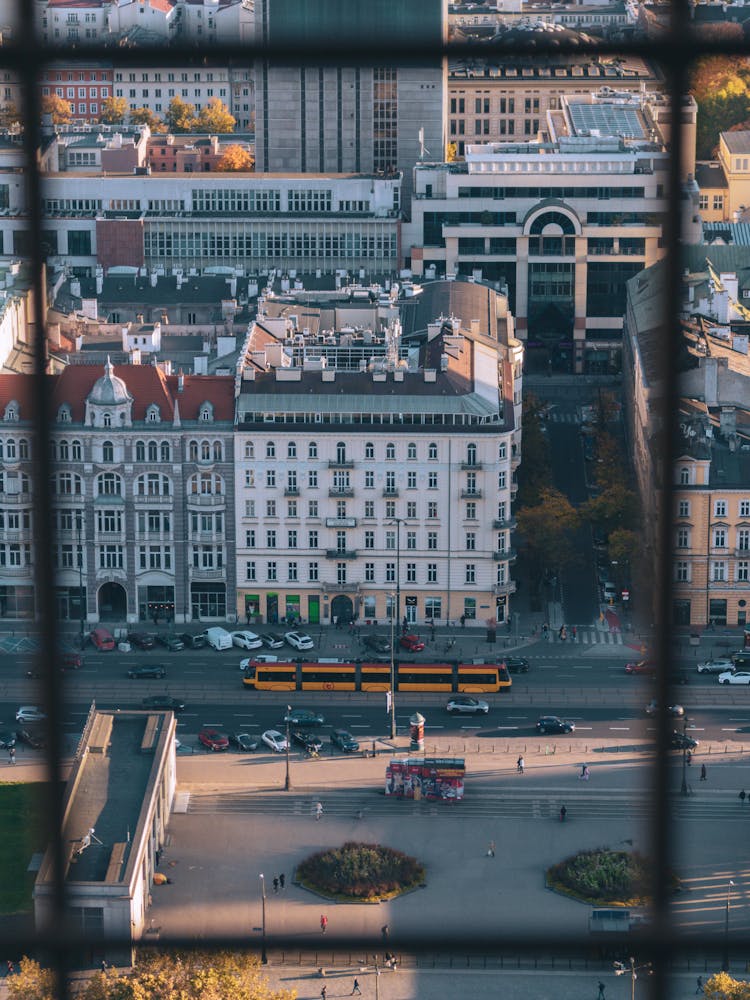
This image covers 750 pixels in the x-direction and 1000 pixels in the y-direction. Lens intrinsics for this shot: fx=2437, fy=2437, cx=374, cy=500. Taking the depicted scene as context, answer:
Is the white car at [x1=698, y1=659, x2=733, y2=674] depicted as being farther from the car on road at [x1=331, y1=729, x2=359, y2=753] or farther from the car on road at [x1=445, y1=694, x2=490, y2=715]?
the car on road at [x1=331, y1=729, x2=359, y2=753]

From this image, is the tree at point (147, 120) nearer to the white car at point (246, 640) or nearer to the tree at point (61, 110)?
the tree at point (61, 110)

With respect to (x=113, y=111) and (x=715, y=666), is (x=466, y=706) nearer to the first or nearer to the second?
(x=715, y=666)

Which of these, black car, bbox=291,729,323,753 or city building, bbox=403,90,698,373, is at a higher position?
city building, bbox=403,90,698,373

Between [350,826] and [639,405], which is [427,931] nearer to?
[350,826]

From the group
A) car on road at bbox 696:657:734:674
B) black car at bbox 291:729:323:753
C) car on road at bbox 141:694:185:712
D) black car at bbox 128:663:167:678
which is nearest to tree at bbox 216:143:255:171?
black car at bbox 128:663:167:678

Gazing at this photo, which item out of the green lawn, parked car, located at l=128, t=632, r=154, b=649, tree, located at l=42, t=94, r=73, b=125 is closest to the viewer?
the green lawn

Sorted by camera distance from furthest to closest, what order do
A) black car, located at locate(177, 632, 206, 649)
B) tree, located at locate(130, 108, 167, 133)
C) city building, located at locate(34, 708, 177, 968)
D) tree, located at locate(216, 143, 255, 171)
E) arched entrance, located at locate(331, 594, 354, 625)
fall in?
tree, located at locate(130, 108, 167, 133) → tree, located at locate(216, 143, 255, 171) → arched entrance, located at locate(331, 594, 354, 625) → black car, located at locate(177, 632, 206, 649) → city building, located at locate(34, 708, 177, 968)

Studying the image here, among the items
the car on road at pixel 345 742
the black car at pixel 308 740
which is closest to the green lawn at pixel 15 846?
the black car at pixel 308 740
